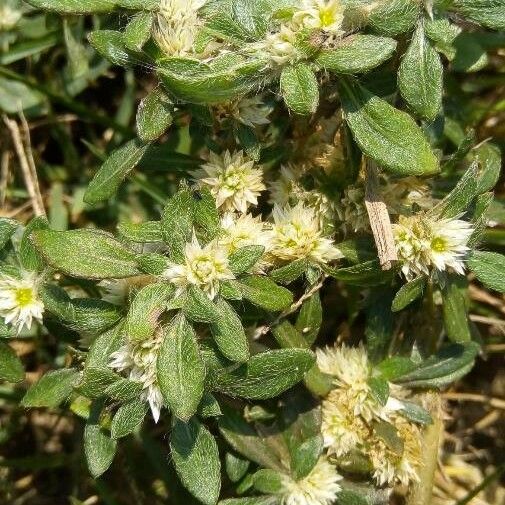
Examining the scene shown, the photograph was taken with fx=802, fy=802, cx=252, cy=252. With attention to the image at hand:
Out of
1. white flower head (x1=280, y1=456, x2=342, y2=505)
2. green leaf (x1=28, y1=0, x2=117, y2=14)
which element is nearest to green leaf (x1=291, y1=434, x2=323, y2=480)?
white flower head (x1=280, y1=456, x2=342, y2=505)

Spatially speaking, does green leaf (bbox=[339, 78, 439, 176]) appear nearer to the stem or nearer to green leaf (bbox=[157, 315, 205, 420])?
green leaf (bbox=[157, 315, 205, 420])

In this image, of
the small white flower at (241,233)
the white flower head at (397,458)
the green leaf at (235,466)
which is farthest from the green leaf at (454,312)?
the green leaf at (235,466)

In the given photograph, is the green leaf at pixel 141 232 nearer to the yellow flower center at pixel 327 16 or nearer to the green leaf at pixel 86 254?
the green leaf at pixel 86 254

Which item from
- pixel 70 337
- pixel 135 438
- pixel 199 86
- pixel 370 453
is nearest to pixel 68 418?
pixel 135 438

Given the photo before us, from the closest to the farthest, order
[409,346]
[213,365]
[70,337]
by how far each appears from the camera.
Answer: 1. [213,365]
2. [70,337]
3. [409,346]

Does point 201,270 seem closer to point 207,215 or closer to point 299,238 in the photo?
point 207,215

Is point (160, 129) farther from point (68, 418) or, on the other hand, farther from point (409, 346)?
point (68, 418)

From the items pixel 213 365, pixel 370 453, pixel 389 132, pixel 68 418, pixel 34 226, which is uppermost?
pixel 389 132

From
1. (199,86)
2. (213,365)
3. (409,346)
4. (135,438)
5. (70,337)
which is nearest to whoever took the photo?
(199,86)
